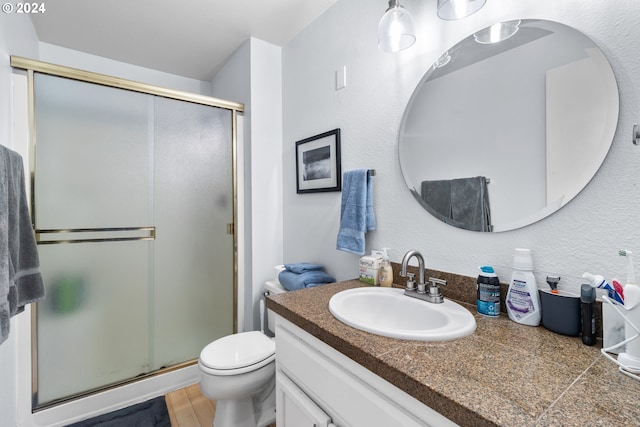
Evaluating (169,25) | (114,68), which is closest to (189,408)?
(169,25)

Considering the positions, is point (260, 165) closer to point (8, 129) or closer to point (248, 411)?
point (8, 129)

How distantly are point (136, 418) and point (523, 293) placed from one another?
1.97 meters

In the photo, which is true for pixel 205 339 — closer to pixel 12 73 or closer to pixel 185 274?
pixel 185 274

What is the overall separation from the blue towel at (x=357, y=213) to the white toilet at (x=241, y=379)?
0.66 metres

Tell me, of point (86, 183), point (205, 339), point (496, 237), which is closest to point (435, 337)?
point (496, 237)

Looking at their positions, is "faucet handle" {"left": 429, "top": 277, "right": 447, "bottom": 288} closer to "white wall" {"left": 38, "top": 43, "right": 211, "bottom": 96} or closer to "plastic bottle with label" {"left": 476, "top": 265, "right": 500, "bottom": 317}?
"plastic bottle with label" {"left": 476, "top": 265, "right": 500, "bottom": 317}

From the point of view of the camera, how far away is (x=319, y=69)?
1709 mm

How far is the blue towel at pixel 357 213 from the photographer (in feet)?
4.41

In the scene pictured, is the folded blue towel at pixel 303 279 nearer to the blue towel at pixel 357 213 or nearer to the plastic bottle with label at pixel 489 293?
the blue towel at pixel 357 213

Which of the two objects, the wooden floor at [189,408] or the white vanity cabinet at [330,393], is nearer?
the white vanity cabinet at [330,393]

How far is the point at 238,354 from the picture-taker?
143 cm

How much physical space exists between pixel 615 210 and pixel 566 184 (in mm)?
122

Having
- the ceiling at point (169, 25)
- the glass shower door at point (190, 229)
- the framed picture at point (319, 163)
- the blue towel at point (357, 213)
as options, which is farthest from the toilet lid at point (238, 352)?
the ceiling at point (169, 25)

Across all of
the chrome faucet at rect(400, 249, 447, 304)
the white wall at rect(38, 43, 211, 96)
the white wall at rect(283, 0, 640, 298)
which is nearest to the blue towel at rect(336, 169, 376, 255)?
the white wall at rect(283, 0, 640, 298)
